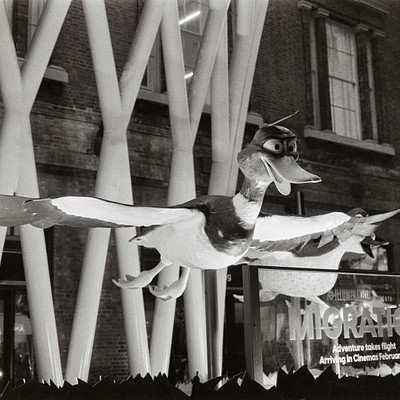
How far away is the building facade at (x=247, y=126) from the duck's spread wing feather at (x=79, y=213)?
5.76 meters

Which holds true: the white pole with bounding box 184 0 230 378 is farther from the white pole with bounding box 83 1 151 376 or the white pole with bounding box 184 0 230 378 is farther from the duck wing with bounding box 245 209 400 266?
the duck wing with bounding box 245 209 400 266

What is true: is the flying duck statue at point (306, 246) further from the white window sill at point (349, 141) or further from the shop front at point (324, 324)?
the white window sill at point (349, 141)

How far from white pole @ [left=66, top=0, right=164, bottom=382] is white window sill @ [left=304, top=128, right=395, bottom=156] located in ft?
20.4

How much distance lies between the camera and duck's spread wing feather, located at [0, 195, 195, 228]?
248 cm

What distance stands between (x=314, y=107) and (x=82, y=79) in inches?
197

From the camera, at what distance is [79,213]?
261 centimetres

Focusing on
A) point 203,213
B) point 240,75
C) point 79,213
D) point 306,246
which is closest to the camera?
point 79,213

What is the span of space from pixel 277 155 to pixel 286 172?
75 millimetres

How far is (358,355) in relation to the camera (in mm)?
3195

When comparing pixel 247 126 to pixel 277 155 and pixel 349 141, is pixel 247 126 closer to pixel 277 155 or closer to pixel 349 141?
pixel 349 141

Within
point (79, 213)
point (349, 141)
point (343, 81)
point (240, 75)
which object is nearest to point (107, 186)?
point (240, 75)

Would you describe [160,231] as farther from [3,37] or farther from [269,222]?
[3,37]

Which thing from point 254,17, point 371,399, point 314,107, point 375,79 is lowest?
point 371,399

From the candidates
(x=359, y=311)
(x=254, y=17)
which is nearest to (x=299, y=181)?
(x=359, y=311)
